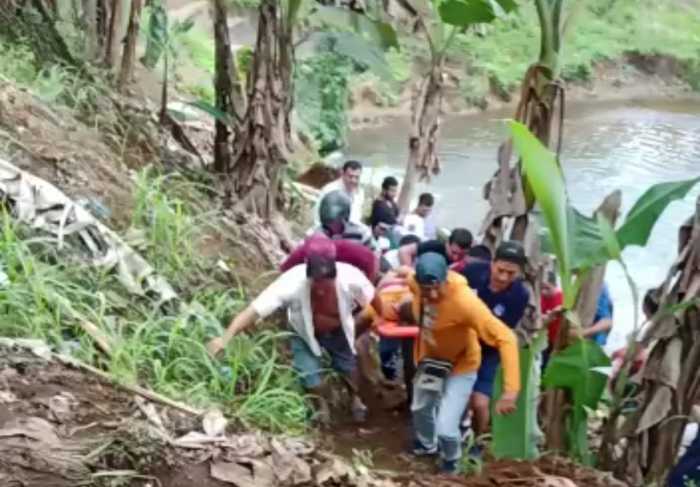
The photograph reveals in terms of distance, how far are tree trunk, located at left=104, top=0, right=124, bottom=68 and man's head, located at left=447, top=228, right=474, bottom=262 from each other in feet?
11.1

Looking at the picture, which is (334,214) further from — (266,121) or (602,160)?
(602,160)

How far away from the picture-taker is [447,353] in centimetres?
459

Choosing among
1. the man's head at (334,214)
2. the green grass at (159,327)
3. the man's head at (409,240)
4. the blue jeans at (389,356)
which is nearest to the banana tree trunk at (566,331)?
the green grass at (159,327)

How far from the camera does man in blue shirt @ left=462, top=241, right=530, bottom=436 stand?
4.54 meters

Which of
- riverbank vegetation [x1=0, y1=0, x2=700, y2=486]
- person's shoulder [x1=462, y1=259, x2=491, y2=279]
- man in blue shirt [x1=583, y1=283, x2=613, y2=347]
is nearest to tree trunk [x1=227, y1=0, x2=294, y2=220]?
riverbank vegetation [x1=0, y1=0, x2=700, y2=486]

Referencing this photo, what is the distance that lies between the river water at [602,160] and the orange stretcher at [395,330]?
13.4 feet

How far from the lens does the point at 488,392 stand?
4809mm

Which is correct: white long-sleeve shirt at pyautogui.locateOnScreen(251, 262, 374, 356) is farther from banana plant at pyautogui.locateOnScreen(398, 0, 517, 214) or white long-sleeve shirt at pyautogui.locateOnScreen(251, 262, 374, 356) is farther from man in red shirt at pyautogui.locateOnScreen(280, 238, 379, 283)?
banana plant at pyautogui.locateOnScreen(398, 0, 517, 214)

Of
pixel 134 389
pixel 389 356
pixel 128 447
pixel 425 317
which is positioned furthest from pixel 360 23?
pixel 128 447

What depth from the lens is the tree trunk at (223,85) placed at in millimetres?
6871

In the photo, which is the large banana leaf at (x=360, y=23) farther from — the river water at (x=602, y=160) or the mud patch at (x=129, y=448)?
the mud patch at (x=129, y=448)

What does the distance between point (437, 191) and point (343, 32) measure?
6.54 meters

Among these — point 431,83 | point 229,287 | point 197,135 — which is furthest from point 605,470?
point 197,135

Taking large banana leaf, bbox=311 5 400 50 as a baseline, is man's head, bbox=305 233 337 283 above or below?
below
